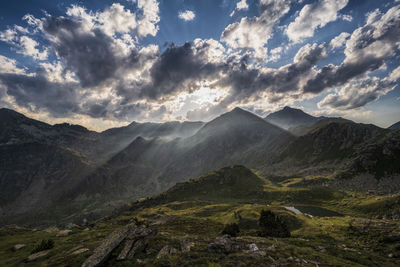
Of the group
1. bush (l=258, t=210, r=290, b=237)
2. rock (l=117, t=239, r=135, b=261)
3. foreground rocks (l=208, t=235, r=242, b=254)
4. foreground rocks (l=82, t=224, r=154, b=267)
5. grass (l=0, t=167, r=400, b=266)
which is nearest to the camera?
foreground rocks (l=82, t=224, r=154, b=267)

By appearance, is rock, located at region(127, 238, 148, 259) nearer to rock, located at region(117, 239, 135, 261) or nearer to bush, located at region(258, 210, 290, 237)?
rock, located at region(117, 239, 135, 261)

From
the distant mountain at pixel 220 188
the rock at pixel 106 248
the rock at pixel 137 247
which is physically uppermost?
the rock at pixel 106 248

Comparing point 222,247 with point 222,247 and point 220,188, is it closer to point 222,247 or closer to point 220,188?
point 222,247

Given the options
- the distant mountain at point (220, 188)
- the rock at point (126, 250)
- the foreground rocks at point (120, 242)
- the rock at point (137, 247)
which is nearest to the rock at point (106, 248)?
the foreground rocks at point (120, 242)

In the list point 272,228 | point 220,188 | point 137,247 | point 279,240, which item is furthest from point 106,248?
point 220,188

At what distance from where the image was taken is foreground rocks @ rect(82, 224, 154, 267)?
16.8 metres

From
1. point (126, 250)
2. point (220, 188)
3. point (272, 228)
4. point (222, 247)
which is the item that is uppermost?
point (126, 250)

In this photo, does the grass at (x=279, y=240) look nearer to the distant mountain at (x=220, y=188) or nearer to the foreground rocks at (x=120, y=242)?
the foreground rocks at (x=120, y=242)

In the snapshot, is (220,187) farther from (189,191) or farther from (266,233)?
(266,233)

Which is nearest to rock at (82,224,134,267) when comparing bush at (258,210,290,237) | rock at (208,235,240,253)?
rock at (208,235,240,253)

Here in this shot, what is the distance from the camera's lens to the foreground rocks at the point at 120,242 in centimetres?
1683

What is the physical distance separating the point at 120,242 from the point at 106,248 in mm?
2131

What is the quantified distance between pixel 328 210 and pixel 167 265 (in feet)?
365

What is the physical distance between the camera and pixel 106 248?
1842cm
